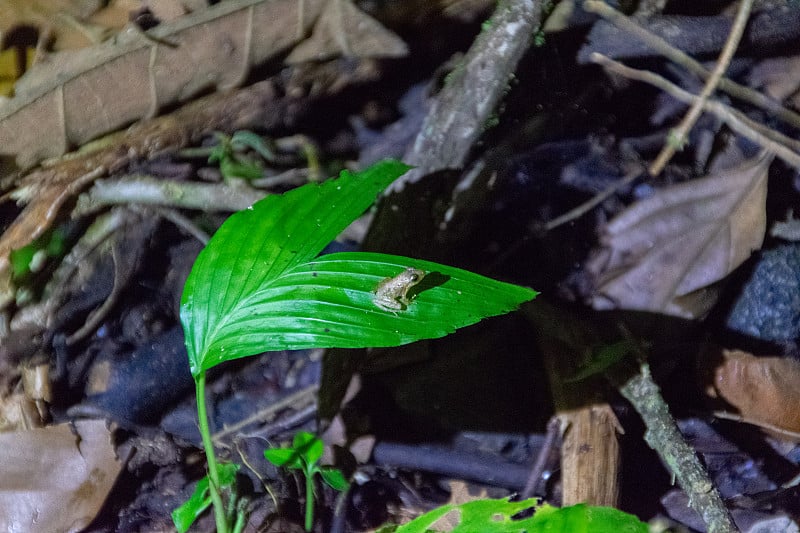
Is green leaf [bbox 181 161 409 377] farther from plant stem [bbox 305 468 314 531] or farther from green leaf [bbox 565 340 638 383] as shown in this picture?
green leaf [bbox 565 340 638 383]

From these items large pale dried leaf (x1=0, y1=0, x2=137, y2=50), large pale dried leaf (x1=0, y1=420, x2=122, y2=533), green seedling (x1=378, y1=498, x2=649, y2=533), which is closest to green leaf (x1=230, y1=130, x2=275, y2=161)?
large pale dried leaf (x1=0, y1=0, x2=137, y2=50)

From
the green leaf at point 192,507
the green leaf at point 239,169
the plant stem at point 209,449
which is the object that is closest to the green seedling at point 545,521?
the plant stem at point 209,449

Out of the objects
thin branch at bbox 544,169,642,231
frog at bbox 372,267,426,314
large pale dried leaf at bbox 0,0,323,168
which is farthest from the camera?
thin branch at bbox 544,169,642,231

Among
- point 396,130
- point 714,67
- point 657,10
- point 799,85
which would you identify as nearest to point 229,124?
point 396,130

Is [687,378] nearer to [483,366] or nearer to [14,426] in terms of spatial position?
[483,366]

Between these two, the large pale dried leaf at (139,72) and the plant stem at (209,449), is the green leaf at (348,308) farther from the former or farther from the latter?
the large pale dried leaf at (139,72)

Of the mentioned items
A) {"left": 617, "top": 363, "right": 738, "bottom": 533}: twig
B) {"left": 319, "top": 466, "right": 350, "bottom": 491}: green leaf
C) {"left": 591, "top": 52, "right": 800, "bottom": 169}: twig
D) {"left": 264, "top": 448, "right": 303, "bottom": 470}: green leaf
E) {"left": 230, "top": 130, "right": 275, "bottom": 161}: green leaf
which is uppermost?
{"left": 591, "top": 52, "right": 800, "bottom": 169}: twig

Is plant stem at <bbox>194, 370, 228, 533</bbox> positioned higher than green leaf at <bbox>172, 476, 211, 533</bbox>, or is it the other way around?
plant stem at <bbox>194, 370, 228, 533</bbox>

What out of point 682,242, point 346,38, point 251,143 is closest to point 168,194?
point 251,143
